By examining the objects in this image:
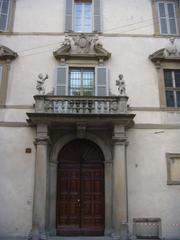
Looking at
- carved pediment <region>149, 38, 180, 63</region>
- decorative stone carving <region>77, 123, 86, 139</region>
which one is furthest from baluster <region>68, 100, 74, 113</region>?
carved pediment <region>149, 38, 180, 63</region>

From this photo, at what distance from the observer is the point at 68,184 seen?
1162cm

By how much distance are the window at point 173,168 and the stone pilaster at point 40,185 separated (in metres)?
4.97

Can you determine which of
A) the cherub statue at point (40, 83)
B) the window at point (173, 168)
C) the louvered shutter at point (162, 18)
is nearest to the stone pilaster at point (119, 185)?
the window at point (173, 168)

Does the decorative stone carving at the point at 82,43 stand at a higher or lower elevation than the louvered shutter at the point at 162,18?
lower

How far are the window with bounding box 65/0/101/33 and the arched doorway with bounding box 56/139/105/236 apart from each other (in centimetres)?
560

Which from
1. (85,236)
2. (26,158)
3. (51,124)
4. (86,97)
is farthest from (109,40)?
(85,236)

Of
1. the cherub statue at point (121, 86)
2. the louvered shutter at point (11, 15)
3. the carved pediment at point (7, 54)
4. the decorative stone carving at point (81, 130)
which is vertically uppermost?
the louvered shutter at point (11, 15)

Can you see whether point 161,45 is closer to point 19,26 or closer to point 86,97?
point 86,97

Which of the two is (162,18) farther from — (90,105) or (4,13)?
(4,13)

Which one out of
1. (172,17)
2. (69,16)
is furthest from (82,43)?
(172,17)

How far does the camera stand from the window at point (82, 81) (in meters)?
12.4

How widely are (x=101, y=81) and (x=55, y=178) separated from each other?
4.66m

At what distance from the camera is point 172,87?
1269cm

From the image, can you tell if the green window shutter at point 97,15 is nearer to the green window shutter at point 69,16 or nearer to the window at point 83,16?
the window at point 83,16
